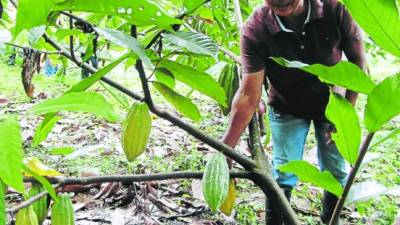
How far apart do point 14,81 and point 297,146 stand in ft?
13.6

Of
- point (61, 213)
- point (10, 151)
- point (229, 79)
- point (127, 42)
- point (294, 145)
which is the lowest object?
point (294, 145)

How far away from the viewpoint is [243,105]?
1487 mm

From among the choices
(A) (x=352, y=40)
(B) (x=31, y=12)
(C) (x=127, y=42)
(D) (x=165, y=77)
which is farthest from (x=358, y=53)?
(B) (x=31, y=12)

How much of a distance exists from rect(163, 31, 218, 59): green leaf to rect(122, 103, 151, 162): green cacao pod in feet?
0.51

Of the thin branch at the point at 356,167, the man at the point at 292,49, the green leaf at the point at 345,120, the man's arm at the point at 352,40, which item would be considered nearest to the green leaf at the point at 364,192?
the thin branch at the point at 356,167

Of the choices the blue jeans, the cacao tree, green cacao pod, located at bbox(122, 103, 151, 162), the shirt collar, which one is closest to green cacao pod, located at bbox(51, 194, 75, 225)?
the cacao tree

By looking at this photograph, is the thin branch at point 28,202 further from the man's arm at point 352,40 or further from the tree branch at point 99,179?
the man's arm at point 352,40

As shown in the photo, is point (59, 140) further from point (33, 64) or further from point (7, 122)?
point (7, 122)

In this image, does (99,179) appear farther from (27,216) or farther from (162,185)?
(162,185)

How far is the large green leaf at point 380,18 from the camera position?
0.45 m

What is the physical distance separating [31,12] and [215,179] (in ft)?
1.58

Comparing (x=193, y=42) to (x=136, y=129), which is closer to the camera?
(x=193, y=42)

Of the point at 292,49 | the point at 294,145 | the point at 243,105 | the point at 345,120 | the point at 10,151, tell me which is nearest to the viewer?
the point at 10,151

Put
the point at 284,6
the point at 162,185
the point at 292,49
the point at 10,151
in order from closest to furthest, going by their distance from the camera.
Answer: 1. the point at 10,151
2. the point at 284,6
3. the point at 292,49
4. the point at 162,185
